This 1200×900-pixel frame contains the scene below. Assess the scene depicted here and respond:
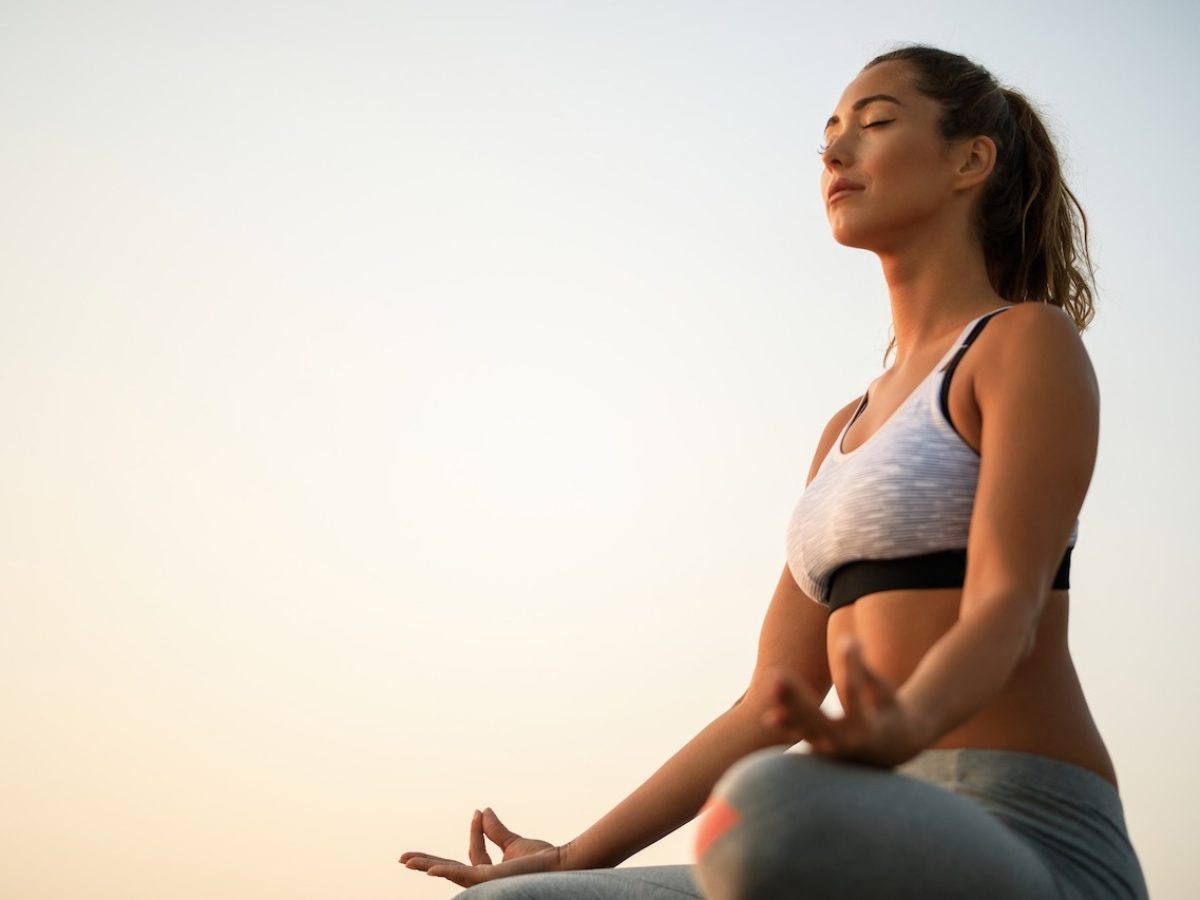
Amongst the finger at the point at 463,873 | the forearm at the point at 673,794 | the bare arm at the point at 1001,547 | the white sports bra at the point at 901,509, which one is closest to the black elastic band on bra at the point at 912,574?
the white sports bra at the point at 901,509

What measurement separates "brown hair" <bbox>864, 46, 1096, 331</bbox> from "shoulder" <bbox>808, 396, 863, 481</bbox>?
0.33 metres

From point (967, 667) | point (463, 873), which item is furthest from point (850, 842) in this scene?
point (463, 873)

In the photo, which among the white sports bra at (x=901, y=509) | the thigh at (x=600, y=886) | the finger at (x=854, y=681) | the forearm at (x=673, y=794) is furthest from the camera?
the forearm at (x=673, y=794)

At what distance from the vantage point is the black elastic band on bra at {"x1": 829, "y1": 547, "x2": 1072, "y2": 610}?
1640 millimetres

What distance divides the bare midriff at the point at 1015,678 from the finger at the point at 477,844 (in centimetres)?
88

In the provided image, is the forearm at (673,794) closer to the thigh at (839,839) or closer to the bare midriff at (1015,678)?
the bare midriff at (1015,678)

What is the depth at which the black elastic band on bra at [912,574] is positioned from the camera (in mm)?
1640

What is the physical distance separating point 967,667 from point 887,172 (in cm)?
112

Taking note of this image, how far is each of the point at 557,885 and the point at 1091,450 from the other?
0.98 metres

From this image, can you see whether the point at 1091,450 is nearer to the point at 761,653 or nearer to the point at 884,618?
the point at 884,618

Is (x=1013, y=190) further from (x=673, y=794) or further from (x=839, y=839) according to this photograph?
(x=839, y=839)

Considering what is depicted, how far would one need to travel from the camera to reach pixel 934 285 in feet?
6.97

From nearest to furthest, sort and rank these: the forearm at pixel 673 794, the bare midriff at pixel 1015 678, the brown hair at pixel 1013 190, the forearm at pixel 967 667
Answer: the forearm at pixel 967 667, the bare midriff at pixel 1015 678, the forearm at pixel 673 794, the brown hair at pixel 1013 190

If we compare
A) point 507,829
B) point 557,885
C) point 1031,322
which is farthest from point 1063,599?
point 507,829
